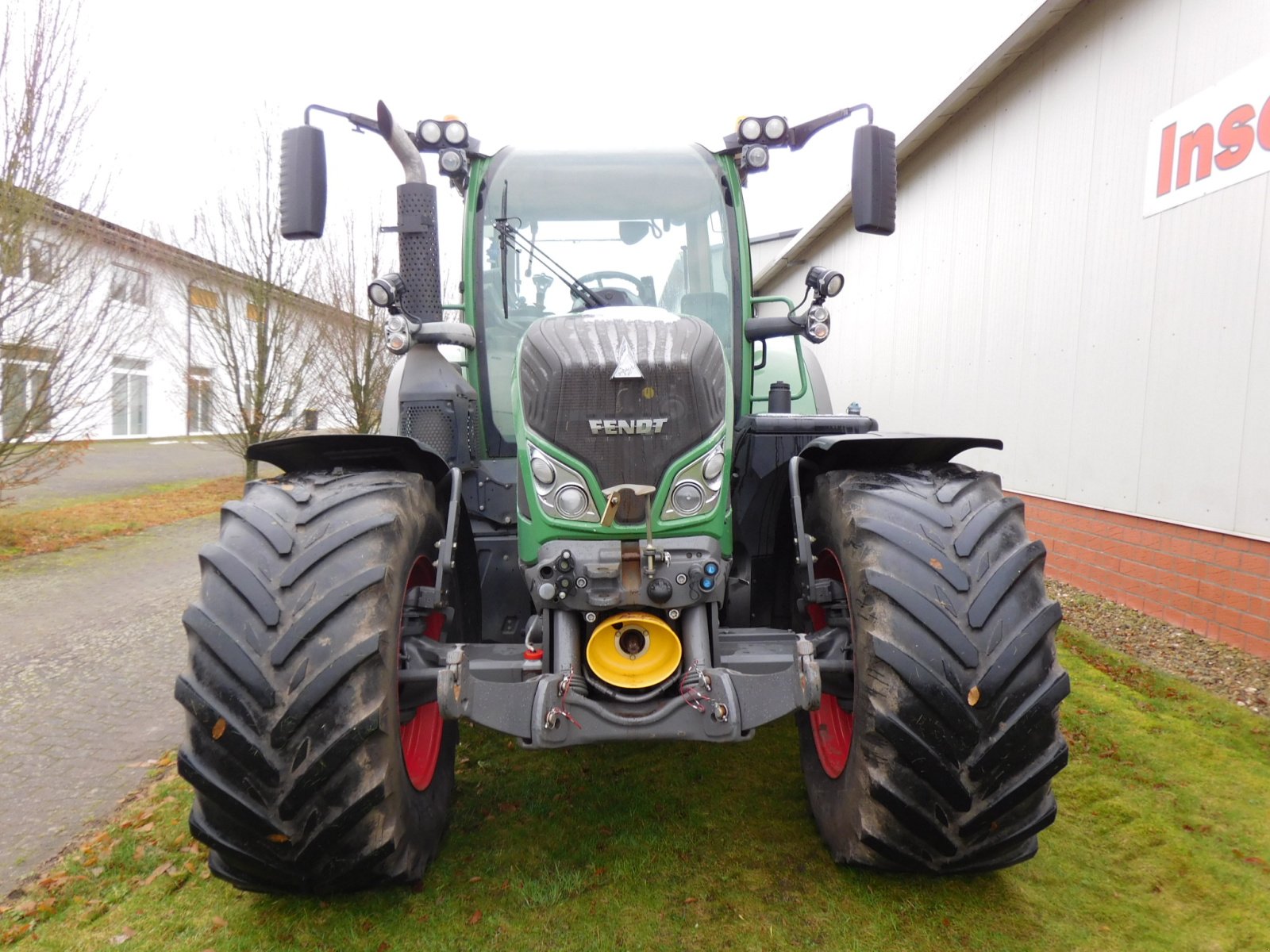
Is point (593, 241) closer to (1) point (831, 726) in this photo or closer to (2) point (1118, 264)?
(1) point (831, 726)

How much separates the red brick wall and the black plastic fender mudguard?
14.1 feet

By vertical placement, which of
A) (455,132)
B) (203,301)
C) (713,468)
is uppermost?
(203,301)

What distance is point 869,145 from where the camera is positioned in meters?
3.12

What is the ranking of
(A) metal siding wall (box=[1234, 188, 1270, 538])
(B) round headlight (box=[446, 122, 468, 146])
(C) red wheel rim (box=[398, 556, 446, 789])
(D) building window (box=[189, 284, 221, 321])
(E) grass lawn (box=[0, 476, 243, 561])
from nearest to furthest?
(C) red wheel rim (box=[398, 556, 446, 789]) < (B) round headlight (box=[446, 122, 468, 146]) < (A) metal siding wall (box=[1234, 188, 1270, 538]) < (E) grass lawn (box=[0, 476, 243, 561]) < (D) building window (box=[189, 284, 221, 321])

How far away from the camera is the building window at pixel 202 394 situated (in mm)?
13172

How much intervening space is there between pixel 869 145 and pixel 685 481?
62.3 inches

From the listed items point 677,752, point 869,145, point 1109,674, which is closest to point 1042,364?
point 1109,674

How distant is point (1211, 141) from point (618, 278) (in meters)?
3.70

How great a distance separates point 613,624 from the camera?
2.43m

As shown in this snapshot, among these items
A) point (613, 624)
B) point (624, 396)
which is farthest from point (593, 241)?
point (613, 624)

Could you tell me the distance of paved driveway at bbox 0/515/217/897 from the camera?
Answer: 336 cm

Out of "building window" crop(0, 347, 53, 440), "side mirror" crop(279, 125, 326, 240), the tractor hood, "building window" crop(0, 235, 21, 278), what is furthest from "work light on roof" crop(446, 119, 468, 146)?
"building window" crop(0, 347, 53, 440)

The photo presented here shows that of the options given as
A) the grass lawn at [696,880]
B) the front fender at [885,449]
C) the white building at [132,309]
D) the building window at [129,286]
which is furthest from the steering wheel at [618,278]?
the building window at [129,286]

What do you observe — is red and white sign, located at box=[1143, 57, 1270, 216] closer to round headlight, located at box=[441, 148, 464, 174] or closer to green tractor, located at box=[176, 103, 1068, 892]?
green tractor, located at box=[176, 103, 1068, 892]
